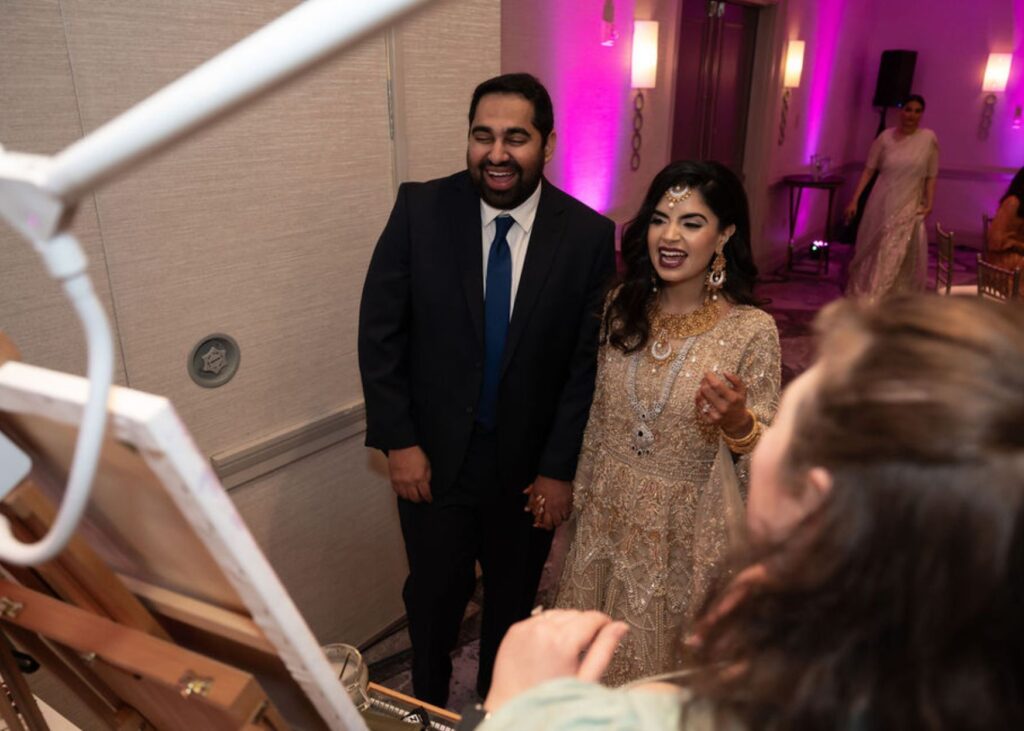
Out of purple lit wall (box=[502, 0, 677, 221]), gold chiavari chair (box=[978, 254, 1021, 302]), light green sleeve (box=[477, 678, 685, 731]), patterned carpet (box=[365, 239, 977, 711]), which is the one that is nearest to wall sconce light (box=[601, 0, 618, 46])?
purple lit wall (box=[502, 0, 677, 221])

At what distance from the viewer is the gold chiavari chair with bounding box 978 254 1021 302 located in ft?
12.4

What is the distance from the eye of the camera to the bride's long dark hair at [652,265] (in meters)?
1.81

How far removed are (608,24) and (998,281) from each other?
263 centimetres

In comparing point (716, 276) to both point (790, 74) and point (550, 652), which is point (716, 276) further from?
point (790, 74)

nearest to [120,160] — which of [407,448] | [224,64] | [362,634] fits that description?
[224,64]

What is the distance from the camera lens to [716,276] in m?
1.85

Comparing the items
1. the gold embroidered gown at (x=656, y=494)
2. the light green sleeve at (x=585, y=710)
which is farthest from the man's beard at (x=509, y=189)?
the light green sleeve at (x=585, y=710)

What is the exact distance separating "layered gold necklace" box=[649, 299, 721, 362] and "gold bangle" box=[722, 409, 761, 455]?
Result: 24 centimetres

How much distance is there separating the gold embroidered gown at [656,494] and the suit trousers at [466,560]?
0.25m

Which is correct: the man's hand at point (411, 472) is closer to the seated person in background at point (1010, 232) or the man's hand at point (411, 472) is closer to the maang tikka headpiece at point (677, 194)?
the maang tikka headpiece at point (677, 194)

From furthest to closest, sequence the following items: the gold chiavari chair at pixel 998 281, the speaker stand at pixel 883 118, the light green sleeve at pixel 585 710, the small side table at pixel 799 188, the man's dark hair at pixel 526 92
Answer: the speaker stand at pixel 883 118, the small side table at pixel 799 188, the gold chiavari chair at pixel 998 281, the man's dark hair at pixel 526 92, the light green sleeve at pixel 585 710

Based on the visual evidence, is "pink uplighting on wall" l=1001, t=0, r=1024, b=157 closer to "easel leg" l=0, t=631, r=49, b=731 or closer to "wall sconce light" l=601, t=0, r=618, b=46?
"wall sconce light" l=601, t=0, r=618, b=46

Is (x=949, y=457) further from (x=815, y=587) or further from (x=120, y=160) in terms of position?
(x=120, y=160)

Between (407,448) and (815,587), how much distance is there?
61.1 inches
